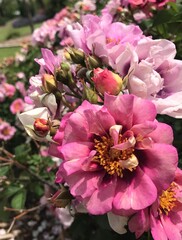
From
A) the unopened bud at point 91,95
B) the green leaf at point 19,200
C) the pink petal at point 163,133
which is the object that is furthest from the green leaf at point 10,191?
the pink petal at point 163,133

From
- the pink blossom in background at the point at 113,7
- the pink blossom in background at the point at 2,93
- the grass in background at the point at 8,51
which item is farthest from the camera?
the grass in background at the point at 8,51

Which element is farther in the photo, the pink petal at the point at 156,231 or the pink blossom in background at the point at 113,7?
the pink blossom in background at the point at 113,7

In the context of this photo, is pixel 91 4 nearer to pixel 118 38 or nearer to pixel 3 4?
pixel 118 38

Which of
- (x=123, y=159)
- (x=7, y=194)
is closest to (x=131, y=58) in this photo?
(x=123, y=159)

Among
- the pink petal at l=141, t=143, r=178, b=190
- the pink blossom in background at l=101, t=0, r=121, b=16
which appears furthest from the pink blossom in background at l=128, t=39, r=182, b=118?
the pink blossom in background at l=101, t=0, r=121, b=16

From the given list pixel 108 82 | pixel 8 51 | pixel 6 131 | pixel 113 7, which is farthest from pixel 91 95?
pixel 8 51

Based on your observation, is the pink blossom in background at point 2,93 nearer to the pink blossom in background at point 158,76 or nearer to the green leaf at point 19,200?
the green leaf at point 19,200

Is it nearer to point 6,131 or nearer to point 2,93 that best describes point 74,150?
point 6,131
